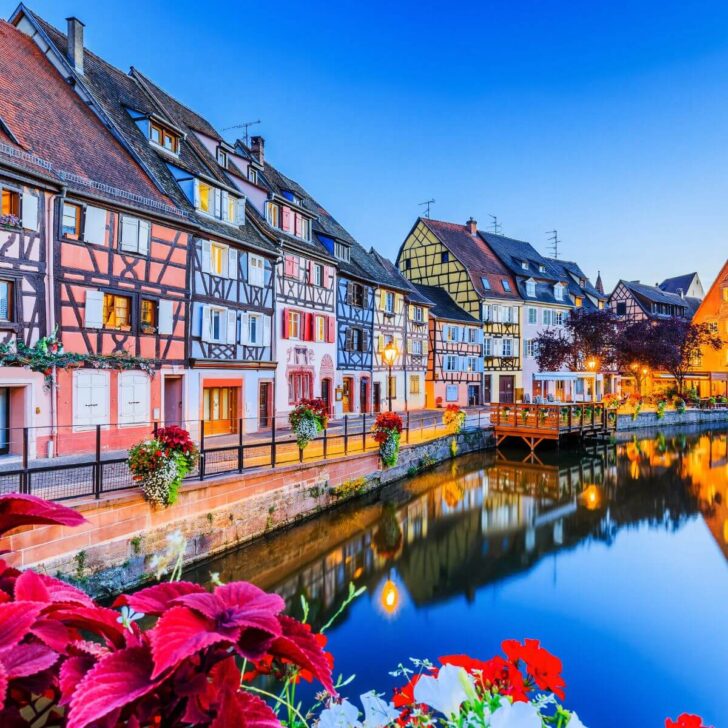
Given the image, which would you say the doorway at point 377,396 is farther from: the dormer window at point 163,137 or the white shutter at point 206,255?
the dormer window at point 163,137

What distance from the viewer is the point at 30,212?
13500 millimetres

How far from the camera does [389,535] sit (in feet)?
45.5

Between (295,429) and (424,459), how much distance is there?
869 centimetres

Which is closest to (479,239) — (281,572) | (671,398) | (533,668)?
(671,398)

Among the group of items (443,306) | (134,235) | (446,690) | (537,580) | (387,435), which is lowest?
(537,580)

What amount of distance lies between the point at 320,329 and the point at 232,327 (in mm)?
6256

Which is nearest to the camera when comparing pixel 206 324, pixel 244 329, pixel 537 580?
pixel 537 580

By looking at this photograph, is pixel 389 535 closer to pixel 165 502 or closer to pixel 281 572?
pixel 281 572

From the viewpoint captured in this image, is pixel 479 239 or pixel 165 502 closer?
pixel 165 502

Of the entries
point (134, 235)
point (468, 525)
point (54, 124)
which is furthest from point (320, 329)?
point (54, 124)

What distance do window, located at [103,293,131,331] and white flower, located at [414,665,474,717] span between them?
15.8 m

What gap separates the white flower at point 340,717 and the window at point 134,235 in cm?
1628

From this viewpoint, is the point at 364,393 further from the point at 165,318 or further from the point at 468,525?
the point at 468,525

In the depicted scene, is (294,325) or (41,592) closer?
(41,592)
